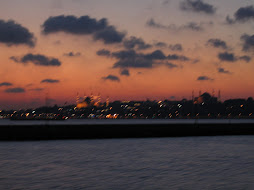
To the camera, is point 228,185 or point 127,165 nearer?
point 228,185

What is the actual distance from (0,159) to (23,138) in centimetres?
3041

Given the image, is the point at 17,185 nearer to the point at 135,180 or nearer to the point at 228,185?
the point at 135,180

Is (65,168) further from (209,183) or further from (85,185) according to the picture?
(209,183)

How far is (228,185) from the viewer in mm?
20984

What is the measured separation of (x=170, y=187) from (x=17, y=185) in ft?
28.1

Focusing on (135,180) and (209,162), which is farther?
(209,162)

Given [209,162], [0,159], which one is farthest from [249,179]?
[0,159]

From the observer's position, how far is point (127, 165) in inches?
1195

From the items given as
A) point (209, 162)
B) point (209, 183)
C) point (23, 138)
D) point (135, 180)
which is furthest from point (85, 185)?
point (23, 138)

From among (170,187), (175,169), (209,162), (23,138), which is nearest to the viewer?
(170,187)

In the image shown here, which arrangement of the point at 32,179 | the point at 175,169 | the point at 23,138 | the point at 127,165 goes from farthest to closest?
the point at 23,138 → the point at 127,165 → the point at 175,169 → the point at 32,179

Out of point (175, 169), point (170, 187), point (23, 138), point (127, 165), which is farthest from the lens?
point (23, 138)

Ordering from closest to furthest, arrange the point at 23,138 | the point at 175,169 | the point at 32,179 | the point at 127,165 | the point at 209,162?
the point at 32,179
the point at 175,169
the point at 127,165
the point at 209,162
the point at 23,138

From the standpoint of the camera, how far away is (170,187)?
804 inches
